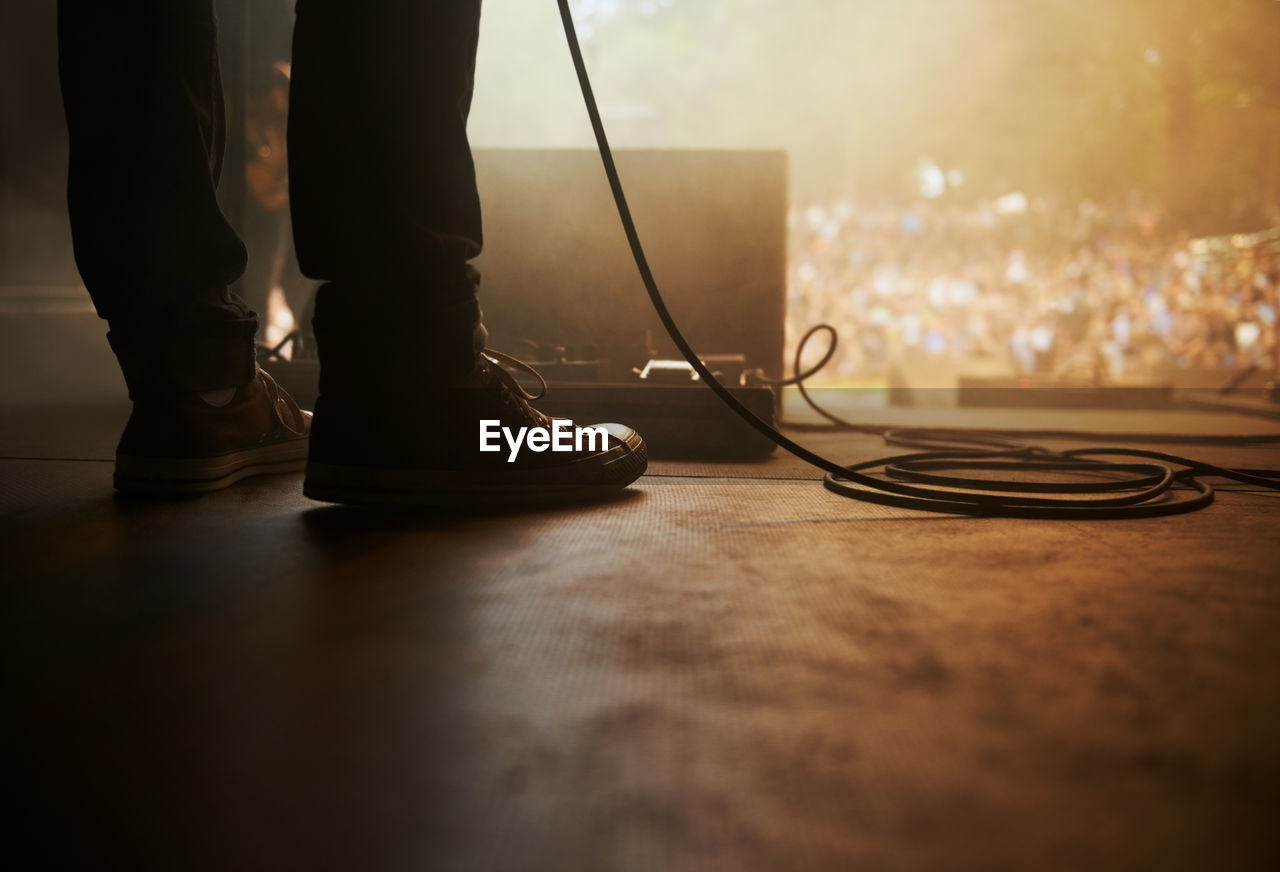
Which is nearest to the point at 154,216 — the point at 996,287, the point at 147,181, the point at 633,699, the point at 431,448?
the point at 147,181

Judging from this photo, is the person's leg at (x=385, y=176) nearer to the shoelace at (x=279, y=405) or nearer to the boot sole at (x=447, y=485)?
the boot sole at (x=447, y=485)

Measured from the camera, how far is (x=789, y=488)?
3.34 ft

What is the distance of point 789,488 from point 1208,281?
4.06 meters

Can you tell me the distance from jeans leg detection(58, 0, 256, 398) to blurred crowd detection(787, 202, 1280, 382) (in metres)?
4.33

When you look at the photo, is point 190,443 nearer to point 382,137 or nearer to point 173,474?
point 173,474

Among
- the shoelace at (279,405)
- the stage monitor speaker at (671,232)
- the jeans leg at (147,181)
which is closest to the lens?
the jeans leg at (147,181)

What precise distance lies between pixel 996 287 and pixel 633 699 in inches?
229

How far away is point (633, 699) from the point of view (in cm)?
41

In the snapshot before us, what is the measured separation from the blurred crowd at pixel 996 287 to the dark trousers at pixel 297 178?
14.2 ft

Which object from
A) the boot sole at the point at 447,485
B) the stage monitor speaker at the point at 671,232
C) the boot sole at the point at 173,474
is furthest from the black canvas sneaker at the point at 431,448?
the stage monitor speaker at the point at 671,232

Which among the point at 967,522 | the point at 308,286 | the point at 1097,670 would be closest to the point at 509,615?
the point at 1097,670

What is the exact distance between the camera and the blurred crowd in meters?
5.02

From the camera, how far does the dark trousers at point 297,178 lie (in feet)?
2.39

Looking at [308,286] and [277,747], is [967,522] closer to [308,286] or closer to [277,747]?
[277,747]
